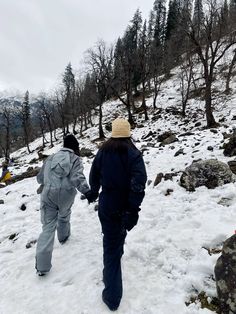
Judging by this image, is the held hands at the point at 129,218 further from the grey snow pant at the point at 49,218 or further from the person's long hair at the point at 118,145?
the grey snow pant at the point at 49,218

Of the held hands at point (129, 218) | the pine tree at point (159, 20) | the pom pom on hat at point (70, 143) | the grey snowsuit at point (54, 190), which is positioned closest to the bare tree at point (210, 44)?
the pom pom on hat at point (70, 143)

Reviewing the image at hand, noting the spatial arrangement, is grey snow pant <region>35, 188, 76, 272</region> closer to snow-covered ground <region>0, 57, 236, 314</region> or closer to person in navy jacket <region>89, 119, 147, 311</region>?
snow-covered ground <region>0, 57, 236, 314</region>

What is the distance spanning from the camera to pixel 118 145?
363cm

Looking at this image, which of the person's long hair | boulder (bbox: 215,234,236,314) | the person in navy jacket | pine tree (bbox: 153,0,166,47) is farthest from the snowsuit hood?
pine tree (bbox: 153,0,166,47)

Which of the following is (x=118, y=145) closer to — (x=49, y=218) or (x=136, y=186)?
(x=136, y=186)

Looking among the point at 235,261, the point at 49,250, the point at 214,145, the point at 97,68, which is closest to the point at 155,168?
the point at 214,145

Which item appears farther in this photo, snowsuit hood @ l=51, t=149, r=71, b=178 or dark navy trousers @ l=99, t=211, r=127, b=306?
snowsuit hood @ l=51, t=149, r=71, b=178

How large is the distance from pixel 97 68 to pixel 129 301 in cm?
3839

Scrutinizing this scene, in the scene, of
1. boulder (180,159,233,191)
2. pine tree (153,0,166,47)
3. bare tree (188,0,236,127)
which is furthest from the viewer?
pine tree (153,0,166,47)

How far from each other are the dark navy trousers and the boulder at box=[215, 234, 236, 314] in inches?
48.3

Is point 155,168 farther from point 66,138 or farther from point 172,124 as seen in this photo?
point 172,124

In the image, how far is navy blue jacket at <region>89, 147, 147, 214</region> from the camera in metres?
3.45

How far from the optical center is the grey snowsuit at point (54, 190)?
4.45 m

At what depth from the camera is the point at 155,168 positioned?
1058 cm
